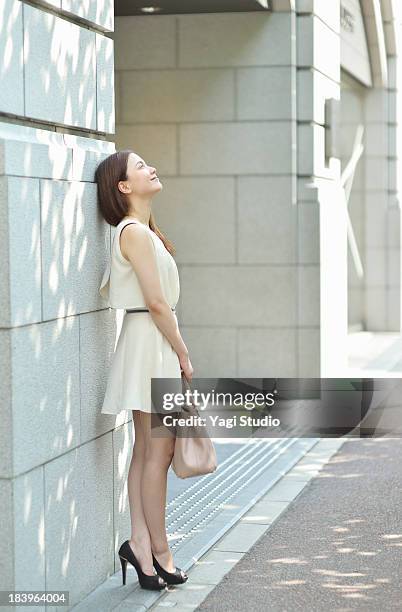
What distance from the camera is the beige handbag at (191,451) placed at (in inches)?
221

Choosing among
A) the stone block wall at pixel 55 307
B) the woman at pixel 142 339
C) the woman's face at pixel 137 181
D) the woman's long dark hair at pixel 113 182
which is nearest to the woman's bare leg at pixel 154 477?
the woman at pixel 142 339

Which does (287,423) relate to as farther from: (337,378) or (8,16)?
(8,16)

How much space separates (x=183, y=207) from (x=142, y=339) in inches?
257

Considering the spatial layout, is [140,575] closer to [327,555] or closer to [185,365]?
[185,365]

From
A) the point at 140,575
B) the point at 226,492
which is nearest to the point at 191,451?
the point at 140,575

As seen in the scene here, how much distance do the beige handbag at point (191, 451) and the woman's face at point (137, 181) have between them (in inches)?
43.0

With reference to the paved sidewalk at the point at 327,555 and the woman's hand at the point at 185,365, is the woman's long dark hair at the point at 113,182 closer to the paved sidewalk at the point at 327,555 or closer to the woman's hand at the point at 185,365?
the woman's hand at the point at 185,365

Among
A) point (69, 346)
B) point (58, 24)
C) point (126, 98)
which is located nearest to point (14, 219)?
point (69, 346)

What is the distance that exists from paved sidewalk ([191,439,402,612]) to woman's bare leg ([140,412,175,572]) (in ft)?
1.40

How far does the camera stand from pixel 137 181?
580 cm

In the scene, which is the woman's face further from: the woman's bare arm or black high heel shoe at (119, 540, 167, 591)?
black high heel shoe at (119, 540, 167, 591)

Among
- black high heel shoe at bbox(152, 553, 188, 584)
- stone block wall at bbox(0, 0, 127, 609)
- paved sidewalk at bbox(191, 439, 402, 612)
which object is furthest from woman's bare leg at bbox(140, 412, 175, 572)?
paved sidewalk at bbox(191, 439, 402, 612)

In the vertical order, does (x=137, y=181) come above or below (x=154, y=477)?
above

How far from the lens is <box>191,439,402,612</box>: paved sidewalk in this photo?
5785mm
